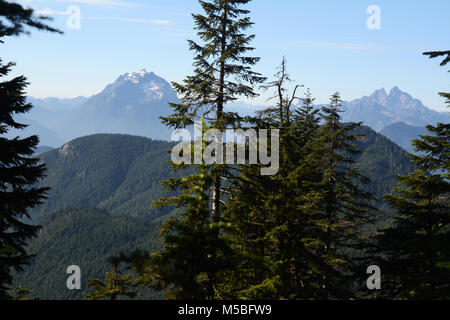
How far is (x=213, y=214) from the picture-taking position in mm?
13359

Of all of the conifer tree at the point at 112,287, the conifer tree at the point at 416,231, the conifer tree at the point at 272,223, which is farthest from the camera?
the conifer tree at the point at 112,287

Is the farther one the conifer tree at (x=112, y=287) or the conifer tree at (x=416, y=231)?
the conifer tree at (x=112, y=287)

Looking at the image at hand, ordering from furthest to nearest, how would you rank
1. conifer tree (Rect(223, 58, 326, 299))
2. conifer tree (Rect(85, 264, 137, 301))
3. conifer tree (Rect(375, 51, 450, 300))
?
1. conifer tree (Rect(85, 264, 137, 301))
2. conifer tree (Rect(375, 51, 450, 300))
3. conifer tree (Rect(223, 58, 326, 299))

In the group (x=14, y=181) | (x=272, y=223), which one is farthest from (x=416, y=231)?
(x=14, y=181)

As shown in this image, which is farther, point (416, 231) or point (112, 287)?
point (112, 287)

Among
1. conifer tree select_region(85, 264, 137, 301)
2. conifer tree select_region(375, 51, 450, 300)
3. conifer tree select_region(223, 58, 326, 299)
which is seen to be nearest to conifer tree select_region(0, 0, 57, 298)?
conifer tree select_region(85, 264, 137, 301)

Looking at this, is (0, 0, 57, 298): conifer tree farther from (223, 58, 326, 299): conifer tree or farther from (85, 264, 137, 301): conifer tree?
(223, 58, 326, 299): conifer tree

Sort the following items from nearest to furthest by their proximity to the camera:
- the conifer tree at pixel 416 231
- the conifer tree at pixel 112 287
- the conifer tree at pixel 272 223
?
the conifer tree at pixel 272 223, the conifer tree at pixel 416 231, the conifer tree at pixel 112 287

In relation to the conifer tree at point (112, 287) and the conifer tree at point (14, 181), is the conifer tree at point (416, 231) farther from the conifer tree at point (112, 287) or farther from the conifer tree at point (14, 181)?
the conifer tree at point (14, 181)

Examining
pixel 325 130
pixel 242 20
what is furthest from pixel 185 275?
pixel 325 130

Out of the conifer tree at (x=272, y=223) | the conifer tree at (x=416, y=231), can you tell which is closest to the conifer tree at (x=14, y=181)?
the conifer tree at (x=272, y=223)

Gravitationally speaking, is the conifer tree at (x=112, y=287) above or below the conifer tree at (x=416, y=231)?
below

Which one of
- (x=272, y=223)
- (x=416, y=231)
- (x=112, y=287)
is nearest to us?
(x=272, y=223)

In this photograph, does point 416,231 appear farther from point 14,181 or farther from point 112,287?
point 14,181
